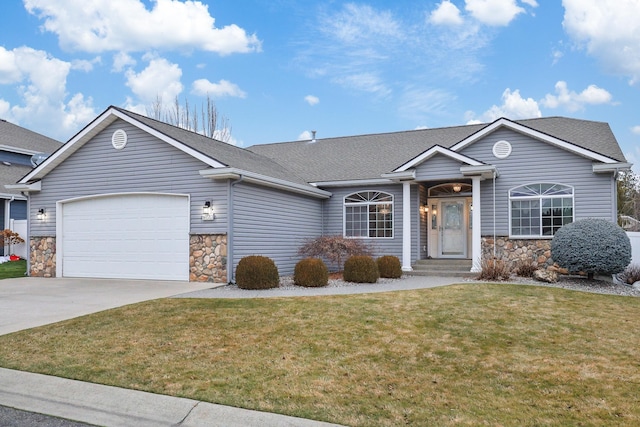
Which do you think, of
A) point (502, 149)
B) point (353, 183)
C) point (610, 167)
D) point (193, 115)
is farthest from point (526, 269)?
point (193, 115)

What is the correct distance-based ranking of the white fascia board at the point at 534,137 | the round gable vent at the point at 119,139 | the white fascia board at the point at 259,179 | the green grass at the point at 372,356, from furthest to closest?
1. the round gable vent at the point at 119,139
2. the white fascia board at the point at 534,137
3. the white fascia board at the point at 259,179
4. the green grass at the point at 372,356

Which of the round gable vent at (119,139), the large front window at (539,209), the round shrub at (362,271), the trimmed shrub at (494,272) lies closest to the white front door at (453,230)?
the large front window at (539,209)

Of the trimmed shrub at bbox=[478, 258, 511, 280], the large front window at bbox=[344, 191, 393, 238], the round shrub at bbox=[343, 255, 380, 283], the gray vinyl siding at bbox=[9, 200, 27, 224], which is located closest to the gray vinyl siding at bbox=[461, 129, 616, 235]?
the trimmed shrub at bbox=[478, 258, 511, 280]

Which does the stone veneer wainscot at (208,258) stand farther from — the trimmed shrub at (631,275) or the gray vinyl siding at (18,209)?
the gray vinyl siding at (18,209)

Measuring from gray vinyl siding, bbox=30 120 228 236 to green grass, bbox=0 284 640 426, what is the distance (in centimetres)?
391

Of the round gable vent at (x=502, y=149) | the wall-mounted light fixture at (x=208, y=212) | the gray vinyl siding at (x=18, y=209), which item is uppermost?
the round gable vent at (x=502, y=149)

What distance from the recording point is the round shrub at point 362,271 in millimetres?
12469

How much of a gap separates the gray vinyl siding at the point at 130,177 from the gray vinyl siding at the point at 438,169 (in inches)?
234

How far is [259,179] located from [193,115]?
2217cm

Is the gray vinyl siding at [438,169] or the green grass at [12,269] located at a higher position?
the gray vinyl siding at [438,169]

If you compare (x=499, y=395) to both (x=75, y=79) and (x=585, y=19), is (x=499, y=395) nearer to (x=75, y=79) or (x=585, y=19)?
(x=585, y=19)

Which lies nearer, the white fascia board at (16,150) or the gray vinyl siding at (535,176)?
the gray vinyl siding at (535,176)

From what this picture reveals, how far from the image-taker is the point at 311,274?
37.9ft

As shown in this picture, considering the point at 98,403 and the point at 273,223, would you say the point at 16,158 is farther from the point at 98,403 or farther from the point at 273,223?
the point at 98,403
